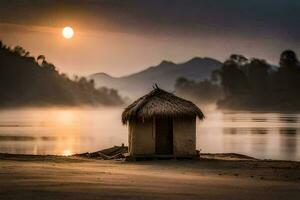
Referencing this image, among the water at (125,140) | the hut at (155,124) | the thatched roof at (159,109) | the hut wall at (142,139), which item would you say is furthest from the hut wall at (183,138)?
the water at (125,140)

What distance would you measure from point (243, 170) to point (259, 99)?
165529mm

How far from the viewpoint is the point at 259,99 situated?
18000cm

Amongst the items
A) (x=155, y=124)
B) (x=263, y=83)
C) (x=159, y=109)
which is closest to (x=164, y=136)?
(x=155, y=124)

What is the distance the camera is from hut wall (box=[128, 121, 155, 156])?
21.8 metres

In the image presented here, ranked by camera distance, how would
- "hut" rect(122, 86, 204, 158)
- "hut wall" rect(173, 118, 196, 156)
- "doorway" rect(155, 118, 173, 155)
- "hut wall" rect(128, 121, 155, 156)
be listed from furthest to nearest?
1. "doorway" rect(155, 118, 173, 155)
2. "hut wall" rect(173, 118, 196, 156)
3. "hut wall" rect(128, 121, 155, 156)
4. "hut" rect(122, 86, 204, 158)

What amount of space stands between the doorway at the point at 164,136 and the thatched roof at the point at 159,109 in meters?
0.75

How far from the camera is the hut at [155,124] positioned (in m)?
21.7

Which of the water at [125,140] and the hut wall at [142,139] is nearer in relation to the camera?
the hut wall at [142,139]

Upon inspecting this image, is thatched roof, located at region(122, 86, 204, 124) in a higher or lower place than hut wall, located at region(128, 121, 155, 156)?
higher

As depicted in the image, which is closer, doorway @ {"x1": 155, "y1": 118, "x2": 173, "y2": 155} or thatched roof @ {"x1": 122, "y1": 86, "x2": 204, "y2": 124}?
thatched roof @ {"x1": 122, "y1": 86, "x2": 204, "y2": 124}

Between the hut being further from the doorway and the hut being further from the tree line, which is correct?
the tree line

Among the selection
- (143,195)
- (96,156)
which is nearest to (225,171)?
(143,195)

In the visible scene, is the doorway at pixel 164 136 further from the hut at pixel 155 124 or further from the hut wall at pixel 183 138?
the hut wall at pixel 183 138

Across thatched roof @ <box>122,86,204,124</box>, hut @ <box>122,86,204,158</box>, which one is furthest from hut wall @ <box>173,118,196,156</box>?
thatched roof @ <box>122,86,204,124</box>
